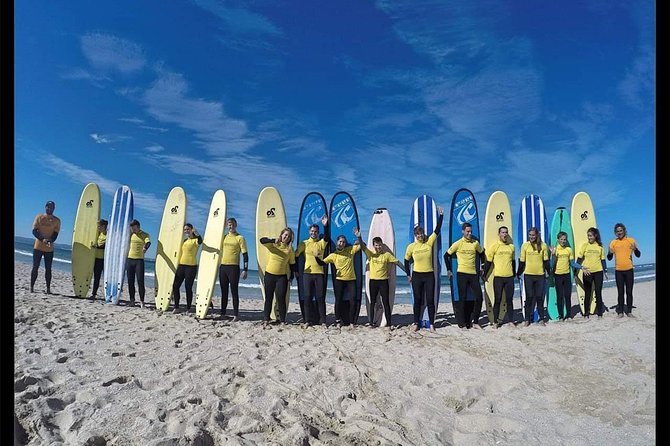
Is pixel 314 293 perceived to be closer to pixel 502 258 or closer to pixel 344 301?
pixel 344 301

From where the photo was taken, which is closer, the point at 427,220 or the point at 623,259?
the point at 623,259

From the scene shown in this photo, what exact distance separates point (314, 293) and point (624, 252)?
14.8ft

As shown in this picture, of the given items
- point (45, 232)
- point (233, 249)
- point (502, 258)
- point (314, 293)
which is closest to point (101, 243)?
point (45, 232)

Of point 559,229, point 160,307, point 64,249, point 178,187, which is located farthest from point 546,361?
point 64,249

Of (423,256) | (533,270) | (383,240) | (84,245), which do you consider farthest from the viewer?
(84,245)

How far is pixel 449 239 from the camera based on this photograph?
20.5ft

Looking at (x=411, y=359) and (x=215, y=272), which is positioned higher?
(x=215, y=272)

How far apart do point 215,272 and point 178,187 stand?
1865 millimetres

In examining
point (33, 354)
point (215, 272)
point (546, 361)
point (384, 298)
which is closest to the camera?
point (33, 354)

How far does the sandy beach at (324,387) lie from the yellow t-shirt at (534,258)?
36.1 inches

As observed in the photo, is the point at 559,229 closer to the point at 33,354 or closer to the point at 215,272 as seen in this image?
the point at 215,272

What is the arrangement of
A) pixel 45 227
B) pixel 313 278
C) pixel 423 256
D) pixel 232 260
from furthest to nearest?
pixel 45 227 < pixel 232 260 < pixel 313 278 < pixel 423 256

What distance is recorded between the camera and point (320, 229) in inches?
245

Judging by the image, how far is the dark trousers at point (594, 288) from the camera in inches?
238
